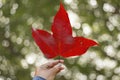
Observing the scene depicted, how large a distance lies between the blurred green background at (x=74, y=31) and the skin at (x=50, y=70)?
247cm

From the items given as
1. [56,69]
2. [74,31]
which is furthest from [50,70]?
[74,31]

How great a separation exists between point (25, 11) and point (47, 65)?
259 cm

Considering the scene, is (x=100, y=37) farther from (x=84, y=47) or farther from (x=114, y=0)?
(x=84, y=47)

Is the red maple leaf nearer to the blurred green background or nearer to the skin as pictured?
the skin

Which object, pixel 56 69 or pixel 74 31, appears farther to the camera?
pixel 74 31

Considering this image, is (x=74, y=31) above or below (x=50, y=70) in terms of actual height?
below

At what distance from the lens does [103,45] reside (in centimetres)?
351

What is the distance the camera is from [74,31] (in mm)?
3443

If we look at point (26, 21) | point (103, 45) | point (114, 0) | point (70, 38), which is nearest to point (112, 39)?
point (103, 45)

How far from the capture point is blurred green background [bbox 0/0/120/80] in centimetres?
347

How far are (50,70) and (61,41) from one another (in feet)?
0.34

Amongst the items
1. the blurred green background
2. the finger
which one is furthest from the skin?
the blurred green background

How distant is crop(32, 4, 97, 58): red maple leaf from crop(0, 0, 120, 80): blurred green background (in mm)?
2381

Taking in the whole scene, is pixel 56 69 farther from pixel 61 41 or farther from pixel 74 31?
pixel 74 31
